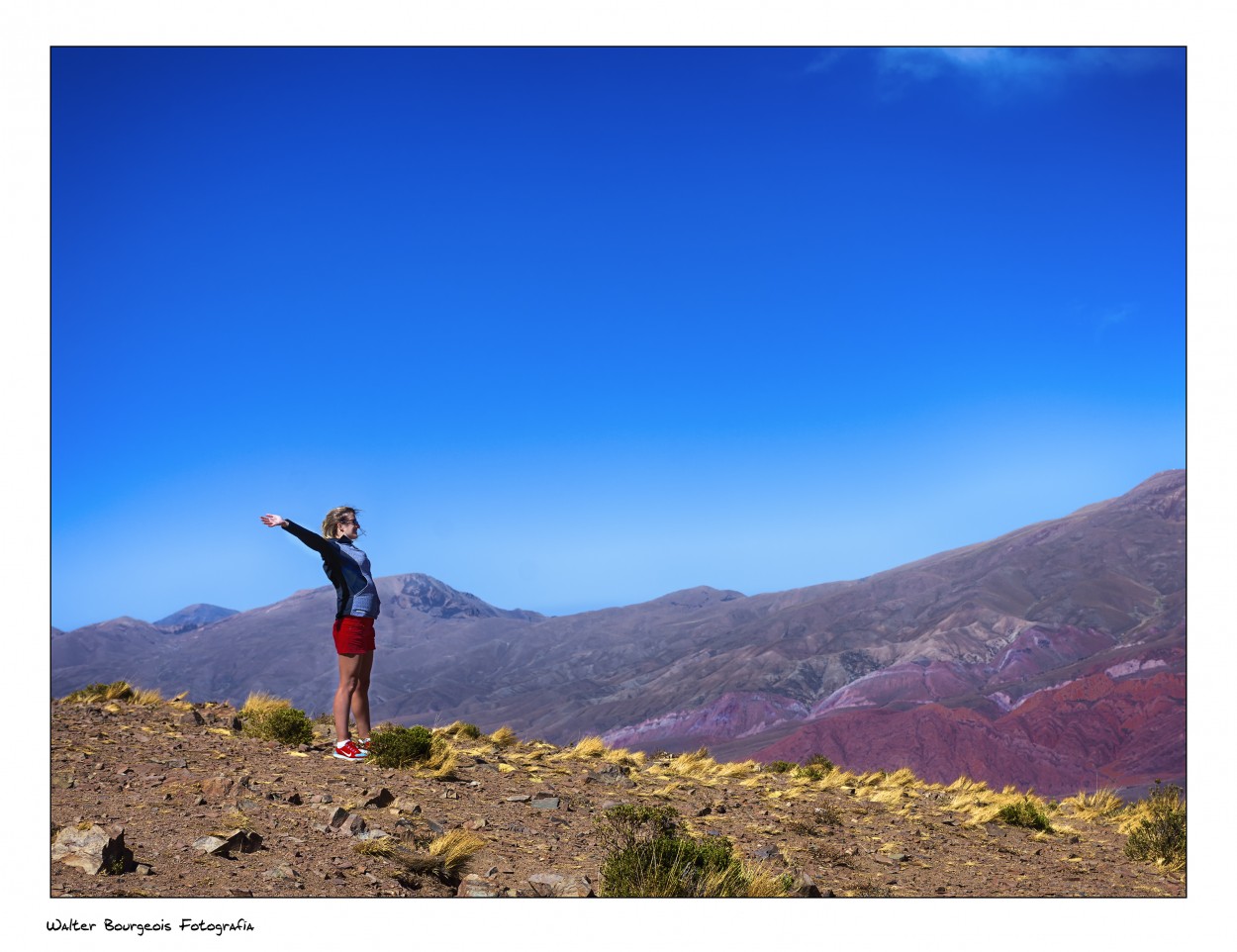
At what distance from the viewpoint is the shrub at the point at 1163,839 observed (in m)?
10.5

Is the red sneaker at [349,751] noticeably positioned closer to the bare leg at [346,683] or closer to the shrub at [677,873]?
the bare leg at [346,683]

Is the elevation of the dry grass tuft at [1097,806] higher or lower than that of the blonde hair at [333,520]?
lower

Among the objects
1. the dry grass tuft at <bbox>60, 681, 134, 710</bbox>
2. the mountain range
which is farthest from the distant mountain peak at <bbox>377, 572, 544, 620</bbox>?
the dry grass tuft at <bbox>60, 681, 134, 710</bbox>

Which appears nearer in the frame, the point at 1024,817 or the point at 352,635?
the point at 352,635

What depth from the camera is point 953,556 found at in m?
129

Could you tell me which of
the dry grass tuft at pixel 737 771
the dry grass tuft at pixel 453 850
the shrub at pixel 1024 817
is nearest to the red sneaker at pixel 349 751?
the dry grass tuft at pixel 453 850

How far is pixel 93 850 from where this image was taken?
598cm

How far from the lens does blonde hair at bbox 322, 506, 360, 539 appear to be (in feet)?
31.1

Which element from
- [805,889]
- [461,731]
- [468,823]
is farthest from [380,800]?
[461,731]

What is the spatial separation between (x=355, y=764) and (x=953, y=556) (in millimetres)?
129995

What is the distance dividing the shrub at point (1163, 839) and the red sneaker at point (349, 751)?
9.57 metres

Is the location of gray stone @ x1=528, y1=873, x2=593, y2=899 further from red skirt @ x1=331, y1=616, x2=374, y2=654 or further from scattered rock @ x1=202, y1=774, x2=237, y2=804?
red skirt @ x1=331, y1=616, x2=374, y2=654

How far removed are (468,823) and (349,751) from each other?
2712mm

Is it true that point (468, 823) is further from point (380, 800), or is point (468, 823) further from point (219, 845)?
point (219, 845)
